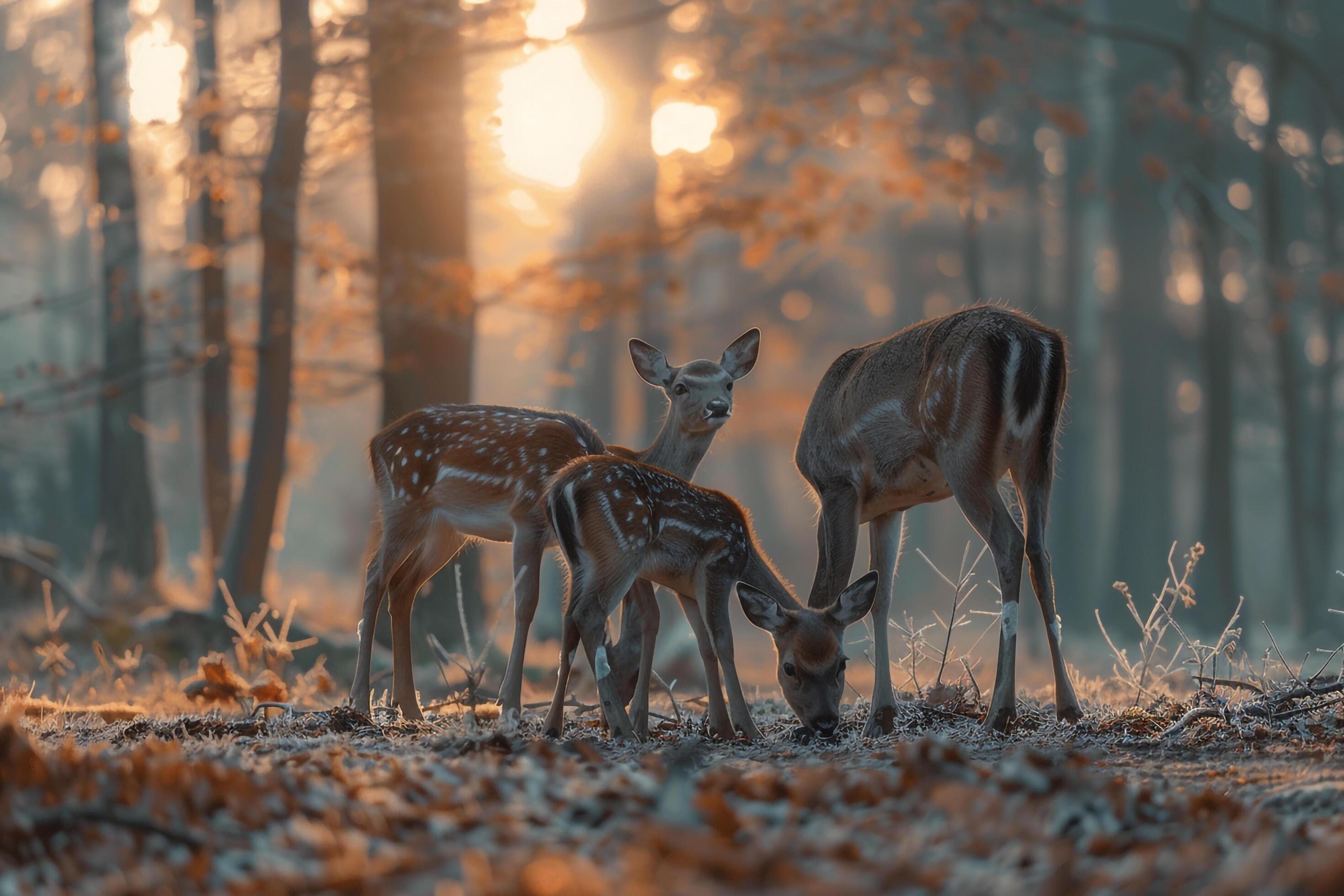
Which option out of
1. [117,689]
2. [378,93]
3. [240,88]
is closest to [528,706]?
[117,689]

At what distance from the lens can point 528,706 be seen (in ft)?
21.0

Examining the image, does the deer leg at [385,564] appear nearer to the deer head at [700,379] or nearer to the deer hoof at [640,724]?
the deer hoof at [640,724]

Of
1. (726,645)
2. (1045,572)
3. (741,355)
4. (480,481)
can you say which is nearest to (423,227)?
(741,355)

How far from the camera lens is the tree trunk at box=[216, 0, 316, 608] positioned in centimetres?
1062

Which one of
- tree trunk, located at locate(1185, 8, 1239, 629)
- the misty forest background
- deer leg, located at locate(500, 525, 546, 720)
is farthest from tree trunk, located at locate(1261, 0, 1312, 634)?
deer leg, located at locate(500, 525, 546, 720)

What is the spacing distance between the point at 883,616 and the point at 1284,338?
572 inches

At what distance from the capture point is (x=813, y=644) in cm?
598

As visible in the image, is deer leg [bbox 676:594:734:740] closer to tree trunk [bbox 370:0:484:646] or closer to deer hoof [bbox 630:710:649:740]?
deer hoof [bbox 630:710:649:740]

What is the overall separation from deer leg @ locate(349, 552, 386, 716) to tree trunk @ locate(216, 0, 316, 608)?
12.9ft

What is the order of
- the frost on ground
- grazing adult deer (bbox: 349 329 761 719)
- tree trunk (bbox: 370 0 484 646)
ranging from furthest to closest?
tree trunk (bbox: 370 0 484 646)
grazing adult deer (bbox: 349 329 761 719)
the frost on ground

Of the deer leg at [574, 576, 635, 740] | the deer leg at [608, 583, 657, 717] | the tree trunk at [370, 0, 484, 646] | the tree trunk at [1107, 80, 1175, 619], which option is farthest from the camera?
the tree trunk at [1107, 80, 1175, 619]

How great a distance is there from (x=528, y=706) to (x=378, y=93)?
251 inches

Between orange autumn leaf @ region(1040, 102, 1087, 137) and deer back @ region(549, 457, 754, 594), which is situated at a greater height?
A: orange autumn leaf @ region(1040, 102, 1087, 137)

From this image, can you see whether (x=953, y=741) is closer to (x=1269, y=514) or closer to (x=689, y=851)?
(x=689, y=851)
